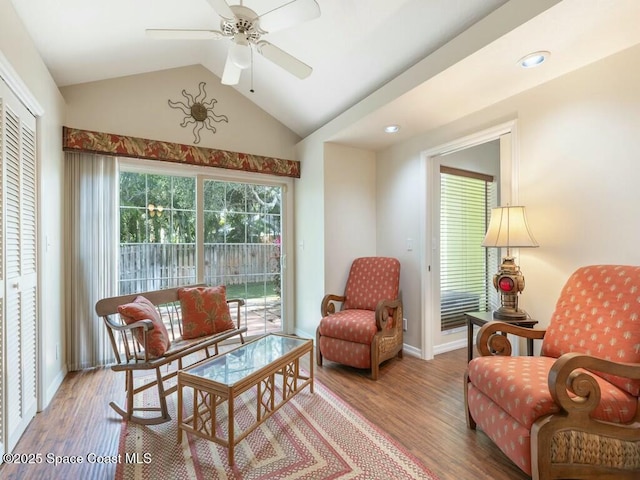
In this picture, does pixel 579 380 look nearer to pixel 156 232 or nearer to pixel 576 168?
pixel 576 168

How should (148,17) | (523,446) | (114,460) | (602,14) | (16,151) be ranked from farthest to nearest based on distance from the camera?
(148,17) → (16,151) → (114,460) → (602,14) → (523,446)

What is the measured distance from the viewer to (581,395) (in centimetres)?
138

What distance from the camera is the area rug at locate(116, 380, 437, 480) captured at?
62.9 inches

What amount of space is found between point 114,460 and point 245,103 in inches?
136

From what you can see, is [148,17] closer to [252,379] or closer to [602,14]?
[252,379]

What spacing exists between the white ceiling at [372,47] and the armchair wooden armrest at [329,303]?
1659 millimetres

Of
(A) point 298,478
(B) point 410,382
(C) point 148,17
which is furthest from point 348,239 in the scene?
(C) point 148,17

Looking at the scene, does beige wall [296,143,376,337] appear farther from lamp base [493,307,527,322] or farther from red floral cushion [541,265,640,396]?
red floral cushion [541,265,640,396]

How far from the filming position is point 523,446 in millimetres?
1440

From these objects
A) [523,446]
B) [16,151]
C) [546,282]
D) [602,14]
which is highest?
[602,14]

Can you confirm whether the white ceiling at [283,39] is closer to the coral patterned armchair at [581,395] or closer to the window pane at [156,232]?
the window pane at [156,232]

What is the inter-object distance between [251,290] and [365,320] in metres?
1.57

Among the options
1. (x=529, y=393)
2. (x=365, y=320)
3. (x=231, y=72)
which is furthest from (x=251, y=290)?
(x=529, y=393)

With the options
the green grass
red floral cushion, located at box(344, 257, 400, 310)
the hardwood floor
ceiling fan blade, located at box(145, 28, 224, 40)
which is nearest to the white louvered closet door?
the hardwood floor
